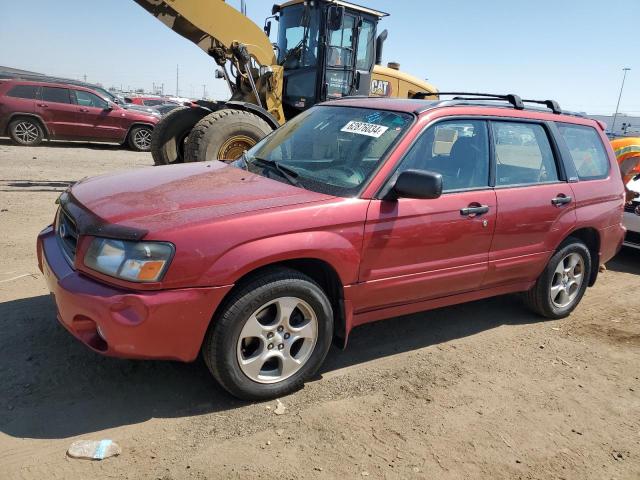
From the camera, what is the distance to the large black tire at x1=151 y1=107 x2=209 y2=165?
335 inches

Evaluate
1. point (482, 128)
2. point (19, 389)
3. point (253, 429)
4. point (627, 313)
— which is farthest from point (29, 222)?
point (627, 313)

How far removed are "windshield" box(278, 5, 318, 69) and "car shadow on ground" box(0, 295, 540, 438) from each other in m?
6.30

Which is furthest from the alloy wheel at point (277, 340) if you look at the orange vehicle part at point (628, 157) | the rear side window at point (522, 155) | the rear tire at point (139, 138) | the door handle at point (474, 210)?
the rear tire at point (139, 138)

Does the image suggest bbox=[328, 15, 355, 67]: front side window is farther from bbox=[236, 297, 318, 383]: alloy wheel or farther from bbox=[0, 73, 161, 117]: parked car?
bbox=[0, 73, 161, 117]: parked car

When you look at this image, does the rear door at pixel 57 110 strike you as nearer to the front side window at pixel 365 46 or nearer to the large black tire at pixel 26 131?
the large black tire at pixel 26 131

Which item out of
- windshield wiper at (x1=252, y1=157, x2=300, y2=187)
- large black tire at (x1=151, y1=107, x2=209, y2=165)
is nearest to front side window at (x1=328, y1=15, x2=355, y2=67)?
large black tire at (x1=151, y1=107, x2=209, y2=165)

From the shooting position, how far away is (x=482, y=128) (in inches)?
154

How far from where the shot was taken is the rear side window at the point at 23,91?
13.1 meters

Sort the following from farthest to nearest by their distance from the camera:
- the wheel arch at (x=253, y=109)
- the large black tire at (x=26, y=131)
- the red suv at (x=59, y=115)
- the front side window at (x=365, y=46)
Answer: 1. the large black tire at (x=26, y=131)
2. the red suv at (x=59, y=115)
3. the front side window at (x=365, y=46)
4. the wheel arch at (x=253, y=109)

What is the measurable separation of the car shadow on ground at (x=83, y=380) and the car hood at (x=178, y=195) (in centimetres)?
99

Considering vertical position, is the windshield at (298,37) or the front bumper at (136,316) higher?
the windshield at (298,37)

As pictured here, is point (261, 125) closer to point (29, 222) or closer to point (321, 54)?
point (321, 54)

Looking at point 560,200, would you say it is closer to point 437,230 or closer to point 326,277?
point 437,230

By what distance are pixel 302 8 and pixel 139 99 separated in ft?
83.8
